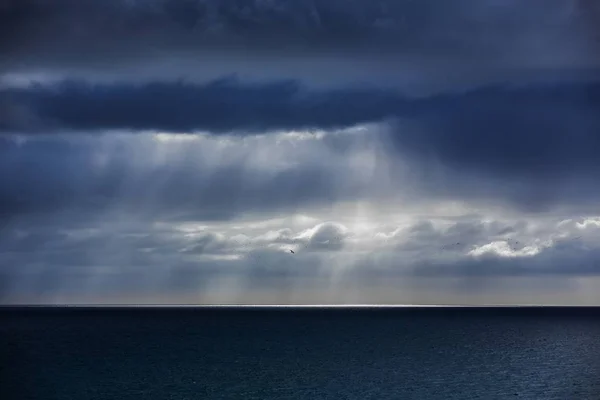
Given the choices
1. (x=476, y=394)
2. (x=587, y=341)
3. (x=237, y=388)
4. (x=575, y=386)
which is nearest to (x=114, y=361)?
(x=237, y=388)

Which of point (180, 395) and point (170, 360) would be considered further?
point (170, 360)

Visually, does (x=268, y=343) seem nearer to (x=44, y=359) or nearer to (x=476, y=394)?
(x=44, y=359)

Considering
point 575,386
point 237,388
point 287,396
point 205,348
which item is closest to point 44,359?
point 205,348

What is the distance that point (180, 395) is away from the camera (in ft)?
272

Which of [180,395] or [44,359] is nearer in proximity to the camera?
[180,395]

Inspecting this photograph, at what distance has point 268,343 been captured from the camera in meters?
161

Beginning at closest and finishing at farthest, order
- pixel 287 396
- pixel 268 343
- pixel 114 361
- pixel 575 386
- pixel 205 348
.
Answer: pixel 287 396 < pixel 575 386 < pixel 114 361 < pixel 205 348 < pixel 268 343

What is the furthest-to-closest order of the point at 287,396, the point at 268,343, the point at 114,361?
1. the point at 268,343
2. the point at 114,361
3. the point at 287,396

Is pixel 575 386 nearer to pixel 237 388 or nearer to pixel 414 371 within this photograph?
pixel 414 371

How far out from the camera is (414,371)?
10494cm

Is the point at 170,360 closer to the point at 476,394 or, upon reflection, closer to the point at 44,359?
the point at 44,359

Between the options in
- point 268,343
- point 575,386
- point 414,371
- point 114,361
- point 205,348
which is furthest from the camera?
point 268,343

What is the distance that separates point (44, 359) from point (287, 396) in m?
52.7

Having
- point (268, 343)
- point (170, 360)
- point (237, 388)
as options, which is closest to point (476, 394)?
point (237, 388)
